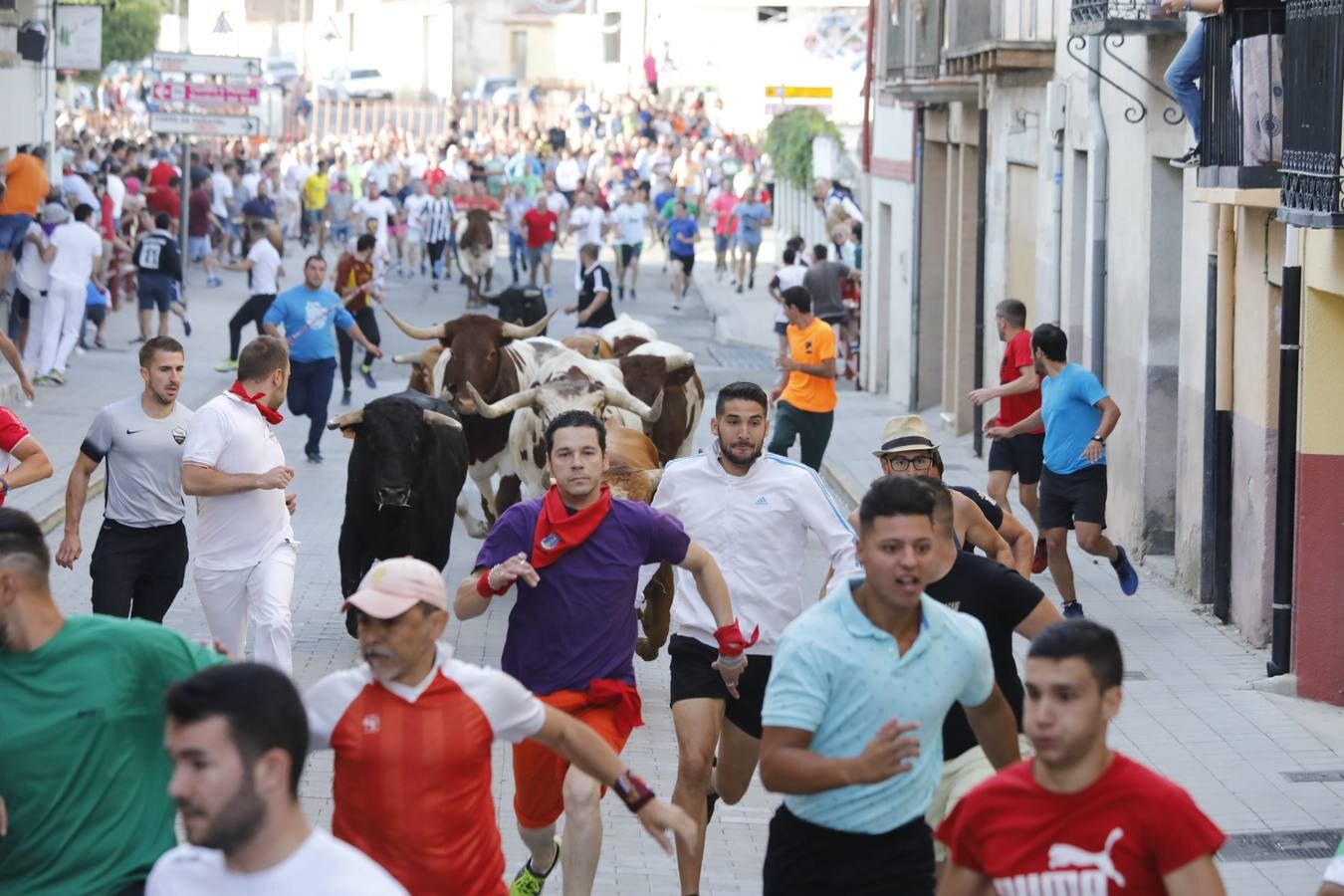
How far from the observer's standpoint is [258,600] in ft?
31.6

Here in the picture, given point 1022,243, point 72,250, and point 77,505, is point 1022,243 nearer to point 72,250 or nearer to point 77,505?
point 72,250

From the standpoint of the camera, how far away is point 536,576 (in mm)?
7141

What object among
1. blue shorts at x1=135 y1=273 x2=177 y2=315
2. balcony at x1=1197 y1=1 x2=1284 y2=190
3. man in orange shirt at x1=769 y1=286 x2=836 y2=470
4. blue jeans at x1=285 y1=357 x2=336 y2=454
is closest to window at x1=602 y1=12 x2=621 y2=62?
blue shorts at x1=135 y1=273 x2=177 y2=315

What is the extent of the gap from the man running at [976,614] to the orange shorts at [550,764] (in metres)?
1.13

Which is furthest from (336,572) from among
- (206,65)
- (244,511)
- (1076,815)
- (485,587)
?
(206,65)

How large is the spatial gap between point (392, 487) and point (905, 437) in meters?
4.20

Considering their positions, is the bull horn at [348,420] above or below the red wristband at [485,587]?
above

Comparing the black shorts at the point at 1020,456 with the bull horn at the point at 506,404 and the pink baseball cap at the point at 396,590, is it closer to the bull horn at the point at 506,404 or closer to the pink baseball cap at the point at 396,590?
the bull horn at the point at 506,404

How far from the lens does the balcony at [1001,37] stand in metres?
19.5

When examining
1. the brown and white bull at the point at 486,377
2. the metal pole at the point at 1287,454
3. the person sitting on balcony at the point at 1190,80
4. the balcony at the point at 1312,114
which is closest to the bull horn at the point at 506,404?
the brown and white bull at the point at 486,377

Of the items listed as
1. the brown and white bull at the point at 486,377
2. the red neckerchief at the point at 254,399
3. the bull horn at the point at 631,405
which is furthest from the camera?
the brown and white bull at the point at 486,377

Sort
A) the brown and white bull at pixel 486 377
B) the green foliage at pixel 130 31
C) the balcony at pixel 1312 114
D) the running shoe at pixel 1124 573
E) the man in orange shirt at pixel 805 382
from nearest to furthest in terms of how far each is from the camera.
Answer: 1. the balcony at pixel 1312 114
2. the running shoe at pixel 1124 573
3. the brown and white bull at pixel 486 377
4. the man in orange shirt at pixel 805 382
5. the green foliage at pixel 130 31

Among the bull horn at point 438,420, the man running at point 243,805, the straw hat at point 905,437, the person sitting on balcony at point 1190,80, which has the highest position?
the person sitting on balcony at point 1190,80

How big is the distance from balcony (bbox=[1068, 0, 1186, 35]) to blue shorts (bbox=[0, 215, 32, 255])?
1227 cm
